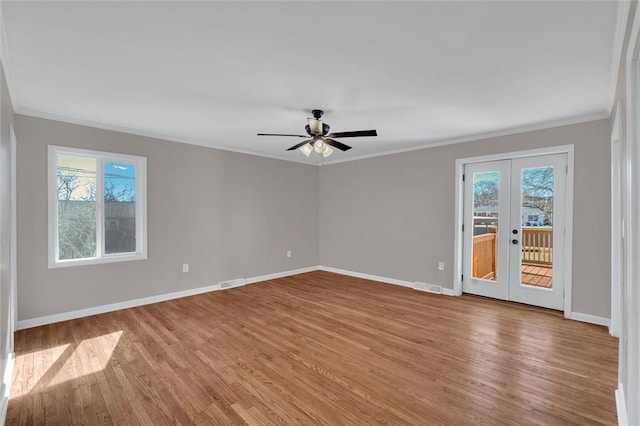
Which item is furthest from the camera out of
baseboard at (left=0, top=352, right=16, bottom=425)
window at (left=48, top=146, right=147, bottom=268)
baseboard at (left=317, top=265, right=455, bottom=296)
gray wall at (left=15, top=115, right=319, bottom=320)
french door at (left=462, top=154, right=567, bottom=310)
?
baseboard at (left=317, top=265, right=455, bottom=296)

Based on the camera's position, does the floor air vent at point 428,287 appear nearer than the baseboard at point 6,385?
No

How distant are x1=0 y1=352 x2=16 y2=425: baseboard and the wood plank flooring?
0.13 feet

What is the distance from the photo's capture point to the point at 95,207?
395 centimetres

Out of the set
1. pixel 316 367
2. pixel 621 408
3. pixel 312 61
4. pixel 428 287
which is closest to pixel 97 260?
pixel 316 367

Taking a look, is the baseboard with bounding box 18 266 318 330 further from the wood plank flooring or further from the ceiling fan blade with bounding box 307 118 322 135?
the ceiling fan blade with bounding box 307 118 322 135

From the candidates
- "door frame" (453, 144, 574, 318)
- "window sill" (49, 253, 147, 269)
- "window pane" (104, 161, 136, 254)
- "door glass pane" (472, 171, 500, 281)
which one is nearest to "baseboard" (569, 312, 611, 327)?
"door frame" (453, 144, 574, 318)

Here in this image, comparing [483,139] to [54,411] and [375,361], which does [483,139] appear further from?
[54,411]

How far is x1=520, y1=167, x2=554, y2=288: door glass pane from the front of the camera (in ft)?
13.1

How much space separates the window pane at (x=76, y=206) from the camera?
3.71 meters

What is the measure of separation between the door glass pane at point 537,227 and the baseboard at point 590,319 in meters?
0.44

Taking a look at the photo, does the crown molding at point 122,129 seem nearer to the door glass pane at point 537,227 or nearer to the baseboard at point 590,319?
the door glass pane at point 537,227

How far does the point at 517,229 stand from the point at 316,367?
3.40 meters

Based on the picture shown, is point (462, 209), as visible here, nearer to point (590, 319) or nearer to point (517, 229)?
point (517, 229)

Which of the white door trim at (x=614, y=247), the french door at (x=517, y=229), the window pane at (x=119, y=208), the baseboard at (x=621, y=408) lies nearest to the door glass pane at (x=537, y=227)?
the french door at (x=517, y=229)
